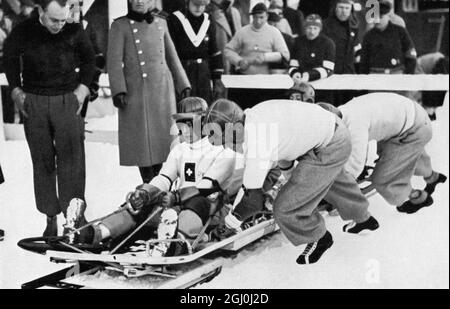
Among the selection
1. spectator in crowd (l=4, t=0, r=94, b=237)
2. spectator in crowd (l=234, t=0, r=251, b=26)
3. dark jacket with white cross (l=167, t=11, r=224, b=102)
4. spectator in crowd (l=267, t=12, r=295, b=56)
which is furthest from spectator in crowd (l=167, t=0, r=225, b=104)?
spectator in crowd (l=4, t=0, r=94, b=237)

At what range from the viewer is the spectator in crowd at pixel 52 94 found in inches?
109

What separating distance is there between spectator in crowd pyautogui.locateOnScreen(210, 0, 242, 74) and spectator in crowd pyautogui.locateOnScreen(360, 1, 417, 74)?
647 mm

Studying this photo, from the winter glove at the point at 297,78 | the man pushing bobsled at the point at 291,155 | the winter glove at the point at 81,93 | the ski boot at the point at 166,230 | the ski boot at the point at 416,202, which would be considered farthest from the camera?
the ski boot at the point at 416,202

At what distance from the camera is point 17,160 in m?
2.86

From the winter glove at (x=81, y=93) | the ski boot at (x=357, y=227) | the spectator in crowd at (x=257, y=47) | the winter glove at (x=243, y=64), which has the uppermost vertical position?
the spectator in crowd at (x=257, y=47)

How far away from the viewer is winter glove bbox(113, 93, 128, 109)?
2.97 metres

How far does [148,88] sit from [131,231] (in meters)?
0.70

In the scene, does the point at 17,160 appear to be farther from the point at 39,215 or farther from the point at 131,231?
the point at 131,231

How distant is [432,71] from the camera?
3.06 m

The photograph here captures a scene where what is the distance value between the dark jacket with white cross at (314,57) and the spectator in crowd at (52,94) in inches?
39.2

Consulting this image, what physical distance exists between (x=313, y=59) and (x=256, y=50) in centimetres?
29

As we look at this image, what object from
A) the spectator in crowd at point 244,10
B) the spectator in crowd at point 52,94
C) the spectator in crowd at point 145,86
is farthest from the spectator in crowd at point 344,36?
the spectator in crowd at point 52,94

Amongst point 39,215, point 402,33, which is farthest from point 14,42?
point 402,33

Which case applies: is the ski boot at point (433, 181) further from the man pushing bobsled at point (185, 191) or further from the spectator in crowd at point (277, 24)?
the spectator in crowd at point (277, 24)
